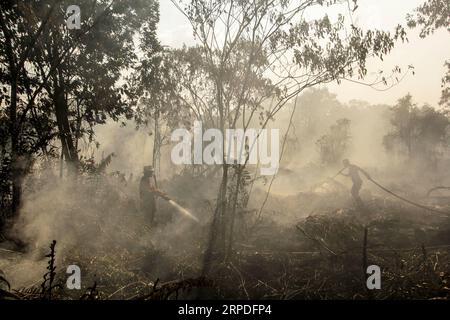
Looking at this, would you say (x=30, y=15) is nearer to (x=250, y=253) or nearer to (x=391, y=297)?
(x=250, y=253)

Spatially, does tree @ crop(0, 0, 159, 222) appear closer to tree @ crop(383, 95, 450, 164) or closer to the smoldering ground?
the smoldering ground

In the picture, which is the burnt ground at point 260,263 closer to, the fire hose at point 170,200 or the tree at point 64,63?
the fire hose at point 170,200

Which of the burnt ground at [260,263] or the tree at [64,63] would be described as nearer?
the burnt ground at [260,263]

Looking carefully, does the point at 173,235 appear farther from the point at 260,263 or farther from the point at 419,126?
the point at 419,126

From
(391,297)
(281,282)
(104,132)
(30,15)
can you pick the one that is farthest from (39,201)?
(104,132)

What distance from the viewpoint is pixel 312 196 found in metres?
16.2

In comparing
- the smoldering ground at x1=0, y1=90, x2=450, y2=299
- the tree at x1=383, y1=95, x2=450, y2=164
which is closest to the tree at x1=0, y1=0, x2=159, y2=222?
the smoldering ground at x1=0, y1=90, x2=450, y2=299

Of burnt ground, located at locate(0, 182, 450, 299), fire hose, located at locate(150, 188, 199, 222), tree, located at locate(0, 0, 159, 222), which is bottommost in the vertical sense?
burnt ground, located at locate(0, 182, 450, 299)

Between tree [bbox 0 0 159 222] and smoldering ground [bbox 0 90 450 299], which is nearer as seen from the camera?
smoldering ground [bbox 0 90 450 299]

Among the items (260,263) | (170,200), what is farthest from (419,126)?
(260,263)

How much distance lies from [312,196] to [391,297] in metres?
10.2

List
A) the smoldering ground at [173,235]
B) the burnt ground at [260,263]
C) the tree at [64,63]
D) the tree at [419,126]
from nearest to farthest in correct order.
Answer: the burnt ground at [260,263] < the smoldering ground at [173,235] < the tree at [64,63] < the tree at [419,126]

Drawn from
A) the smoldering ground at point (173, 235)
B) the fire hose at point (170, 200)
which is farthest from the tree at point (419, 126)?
the fire hose at point (170, 200)

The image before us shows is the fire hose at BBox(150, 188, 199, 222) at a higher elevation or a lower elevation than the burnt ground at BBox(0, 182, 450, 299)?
higher
